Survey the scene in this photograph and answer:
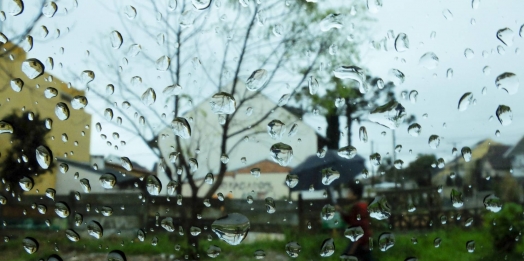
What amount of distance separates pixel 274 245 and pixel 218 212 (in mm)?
95

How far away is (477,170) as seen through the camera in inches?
23.1

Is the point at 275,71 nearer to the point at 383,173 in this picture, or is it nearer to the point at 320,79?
the point at 320,79

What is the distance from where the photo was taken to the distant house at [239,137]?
1.81 feet

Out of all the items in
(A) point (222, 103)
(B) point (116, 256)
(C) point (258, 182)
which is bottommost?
(B) point (116, 256)

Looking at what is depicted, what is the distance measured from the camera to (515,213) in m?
0.61

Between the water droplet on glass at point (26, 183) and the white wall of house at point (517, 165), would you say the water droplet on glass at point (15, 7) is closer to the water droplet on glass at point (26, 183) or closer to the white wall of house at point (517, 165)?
the water droplet on glass at point (26, 183)

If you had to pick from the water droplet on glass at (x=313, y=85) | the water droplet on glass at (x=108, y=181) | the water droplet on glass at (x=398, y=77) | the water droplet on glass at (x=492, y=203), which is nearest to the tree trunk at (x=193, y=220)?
the water droplet on glass at (x=108, y=181)

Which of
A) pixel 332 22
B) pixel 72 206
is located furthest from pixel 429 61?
pixel 72 206

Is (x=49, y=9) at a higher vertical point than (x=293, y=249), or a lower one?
higher

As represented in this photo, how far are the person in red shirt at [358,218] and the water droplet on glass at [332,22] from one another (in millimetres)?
233

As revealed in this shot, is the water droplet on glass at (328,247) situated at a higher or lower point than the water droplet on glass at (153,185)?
lower

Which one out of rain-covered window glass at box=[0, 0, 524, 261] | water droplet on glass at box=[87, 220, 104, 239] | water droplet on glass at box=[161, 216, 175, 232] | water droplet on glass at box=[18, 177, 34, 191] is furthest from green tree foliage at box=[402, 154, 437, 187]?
water droplet on glass at box=[18, 177, 34, 191]

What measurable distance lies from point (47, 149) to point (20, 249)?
0.53ft

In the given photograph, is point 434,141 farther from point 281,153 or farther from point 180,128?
point 180,128
